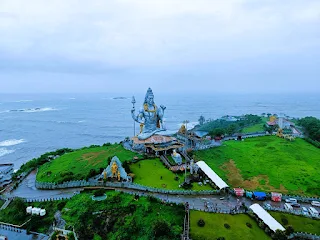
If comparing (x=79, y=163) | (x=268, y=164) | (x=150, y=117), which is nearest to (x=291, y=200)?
(x=268, y=164)

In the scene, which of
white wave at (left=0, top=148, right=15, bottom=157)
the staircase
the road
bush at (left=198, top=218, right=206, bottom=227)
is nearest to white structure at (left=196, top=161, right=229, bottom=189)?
the road

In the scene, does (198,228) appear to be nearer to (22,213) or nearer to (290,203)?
(290,203)

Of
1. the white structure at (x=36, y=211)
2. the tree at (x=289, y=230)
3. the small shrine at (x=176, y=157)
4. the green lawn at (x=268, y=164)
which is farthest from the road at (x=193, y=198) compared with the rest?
the small shrine at (x=176, y=157)

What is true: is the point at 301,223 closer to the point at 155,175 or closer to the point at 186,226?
the point at 186,226

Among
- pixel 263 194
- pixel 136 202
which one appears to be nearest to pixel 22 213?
pixel 136 202

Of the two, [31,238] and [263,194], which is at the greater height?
[263,194]

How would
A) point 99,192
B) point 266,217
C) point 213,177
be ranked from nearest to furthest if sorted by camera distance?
point 266,217, point 99,192, point 213,177
